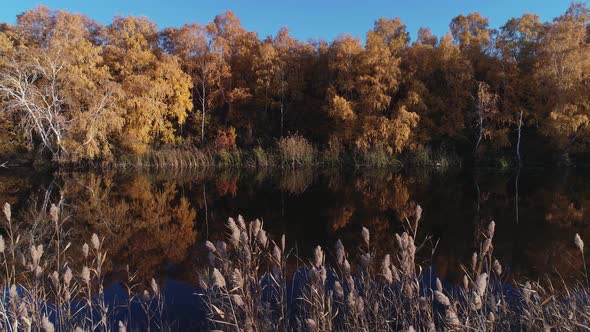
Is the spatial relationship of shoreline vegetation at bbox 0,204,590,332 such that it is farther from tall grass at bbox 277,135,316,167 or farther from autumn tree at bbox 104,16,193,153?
autumn tree at bbox 104,16,193,153

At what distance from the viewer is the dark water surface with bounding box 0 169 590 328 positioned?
6.46 meters

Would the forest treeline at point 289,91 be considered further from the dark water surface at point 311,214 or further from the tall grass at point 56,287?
the tall grass at point 56,287

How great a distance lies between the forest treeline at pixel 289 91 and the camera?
23.2m

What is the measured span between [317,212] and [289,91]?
71.1 ft

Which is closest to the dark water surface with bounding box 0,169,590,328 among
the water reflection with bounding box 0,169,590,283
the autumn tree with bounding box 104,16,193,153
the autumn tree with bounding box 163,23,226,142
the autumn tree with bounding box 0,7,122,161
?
the water reflection with bounding box 0,169,590,283

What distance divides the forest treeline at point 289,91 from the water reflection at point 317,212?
7.09 metres

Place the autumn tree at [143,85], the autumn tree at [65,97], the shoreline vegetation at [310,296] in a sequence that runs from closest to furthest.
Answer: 1. the shoreline vegetation at [310,296]
2. the autumn tree at [65,97]
3. the autumn tree at [143,85]

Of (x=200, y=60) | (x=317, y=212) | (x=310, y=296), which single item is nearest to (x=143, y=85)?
(x=200, y=60)

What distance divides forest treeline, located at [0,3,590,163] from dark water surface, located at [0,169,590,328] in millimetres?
7163

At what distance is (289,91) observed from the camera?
102ft

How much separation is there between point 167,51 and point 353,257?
102ft

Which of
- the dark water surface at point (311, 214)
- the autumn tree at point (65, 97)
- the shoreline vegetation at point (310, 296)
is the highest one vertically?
the autumn tree at point (65, 97)

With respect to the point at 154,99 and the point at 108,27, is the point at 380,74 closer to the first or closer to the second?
the point at 154,99

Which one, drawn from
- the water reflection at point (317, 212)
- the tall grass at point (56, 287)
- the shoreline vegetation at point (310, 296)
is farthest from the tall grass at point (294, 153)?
the shoreline vegetation at point (310, 296)
